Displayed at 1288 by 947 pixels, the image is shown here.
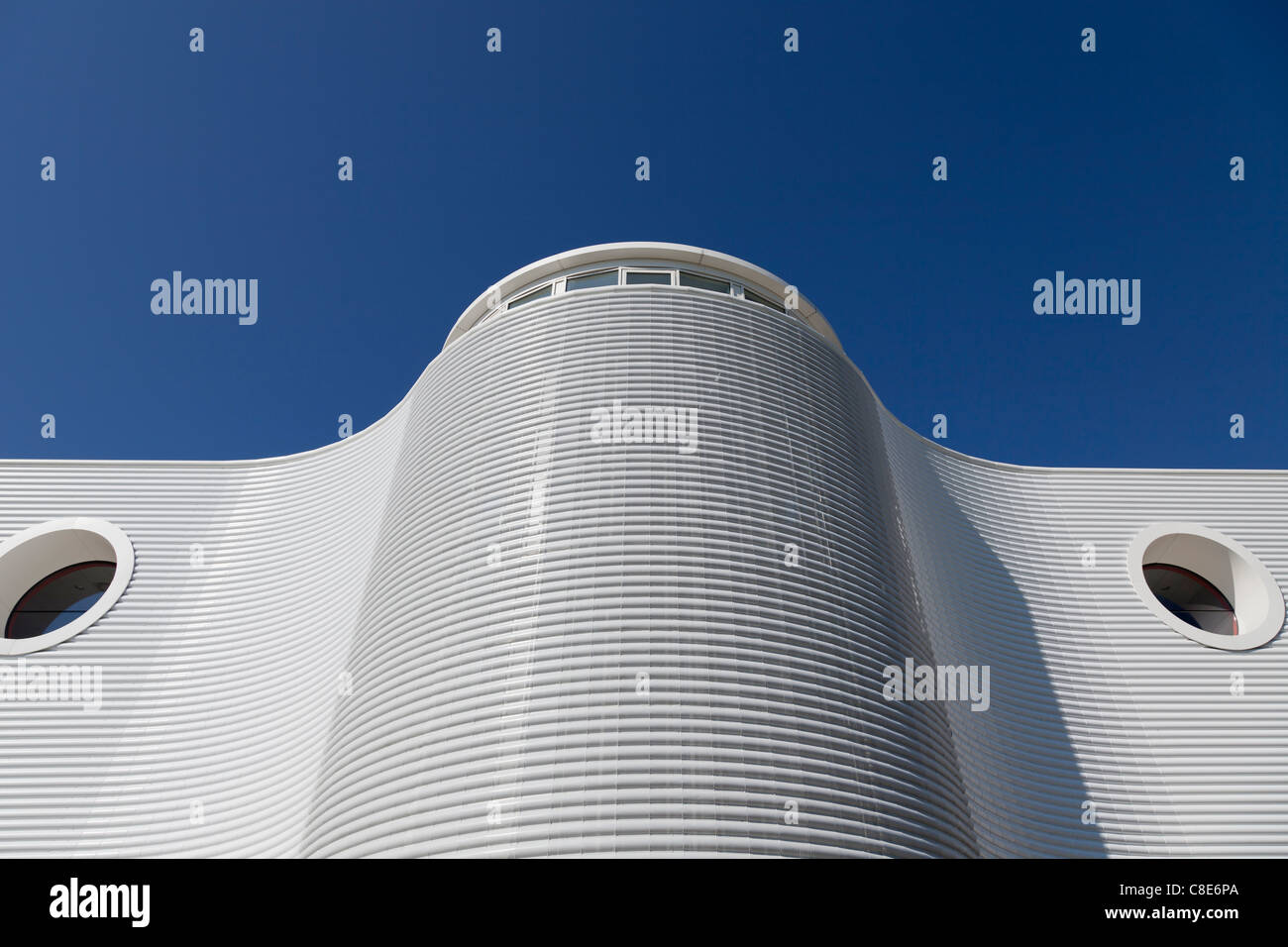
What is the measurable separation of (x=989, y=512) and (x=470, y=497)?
40.1ft

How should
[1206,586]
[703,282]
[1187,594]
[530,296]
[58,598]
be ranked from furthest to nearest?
[1187,594], [1206,586], [58,598], [530,296], [703,282]

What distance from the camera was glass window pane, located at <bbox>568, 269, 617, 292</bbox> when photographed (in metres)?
14.7

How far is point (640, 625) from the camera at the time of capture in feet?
32.2

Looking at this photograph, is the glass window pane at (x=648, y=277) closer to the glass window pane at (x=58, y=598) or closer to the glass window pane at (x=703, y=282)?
the glass window pane at (x=703, y=282)

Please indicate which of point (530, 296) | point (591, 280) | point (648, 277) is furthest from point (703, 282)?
point (530, 296)

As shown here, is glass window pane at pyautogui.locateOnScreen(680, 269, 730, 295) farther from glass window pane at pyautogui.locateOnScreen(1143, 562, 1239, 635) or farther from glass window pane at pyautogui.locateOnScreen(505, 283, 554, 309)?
glass window pane at pyautogui.locateOnScreen(1143, 562, 1239, 635)

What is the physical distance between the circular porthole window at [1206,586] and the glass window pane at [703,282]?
10.7m

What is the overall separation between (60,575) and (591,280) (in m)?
13.4

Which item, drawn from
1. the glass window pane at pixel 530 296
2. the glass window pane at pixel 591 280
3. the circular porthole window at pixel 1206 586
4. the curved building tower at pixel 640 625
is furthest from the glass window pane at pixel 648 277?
the circular porthole window at pixel 1206 586

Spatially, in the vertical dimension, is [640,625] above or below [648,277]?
below

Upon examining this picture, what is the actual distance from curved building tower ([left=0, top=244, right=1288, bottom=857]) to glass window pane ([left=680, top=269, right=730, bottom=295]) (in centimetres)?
10

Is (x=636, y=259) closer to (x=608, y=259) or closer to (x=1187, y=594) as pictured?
(x=608, y=259)
